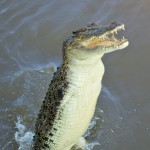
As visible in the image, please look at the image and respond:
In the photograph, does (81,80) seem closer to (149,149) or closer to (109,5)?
(149,149)

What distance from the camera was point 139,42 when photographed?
28.2 ft

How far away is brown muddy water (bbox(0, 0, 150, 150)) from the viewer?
6952 millimetres

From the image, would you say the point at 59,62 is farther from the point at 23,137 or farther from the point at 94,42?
the point at 94,42

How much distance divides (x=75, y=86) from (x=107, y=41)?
76 centimetres

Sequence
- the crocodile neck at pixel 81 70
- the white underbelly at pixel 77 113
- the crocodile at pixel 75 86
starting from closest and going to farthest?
the crocodile at pixel 75 86 → the crocodile neck at pixel 81 70 → the white underbelly at pixel 77 113

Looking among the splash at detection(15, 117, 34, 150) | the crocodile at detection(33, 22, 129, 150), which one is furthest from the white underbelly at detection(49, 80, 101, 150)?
the splash at detection(15, 117, 34, 150)

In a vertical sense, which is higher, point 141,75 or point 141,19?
point 141,19

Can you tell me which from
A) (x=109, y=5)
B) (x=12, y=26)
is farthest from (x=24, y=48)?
(x=109, y=5)

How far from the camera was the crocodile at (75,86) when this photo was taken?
4969mm

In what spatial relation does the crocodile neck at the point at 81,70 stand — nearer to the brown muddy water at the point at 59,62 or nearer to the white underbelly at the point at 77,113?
the white underbelly at the point at 77,113

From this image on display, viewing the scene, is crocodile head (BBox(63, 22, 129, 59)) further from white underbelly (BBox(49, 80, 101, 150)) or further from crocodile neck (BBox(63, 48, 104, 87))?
white underbelly (BBox(49, 80, 101, 150))

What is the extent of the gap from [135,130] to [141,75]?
4.46 feet

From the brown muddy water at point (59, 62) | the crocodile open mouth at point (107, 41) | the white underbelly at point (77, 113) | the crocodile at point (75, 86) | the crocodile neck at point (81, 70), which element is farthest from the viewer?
the brown muddy water at point (59, 62)

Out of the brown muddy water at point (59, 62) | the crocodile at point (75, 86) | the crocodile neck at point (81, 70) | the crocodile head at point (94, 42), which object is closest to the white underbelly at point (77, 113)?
the crocodile at point (75, 86)
